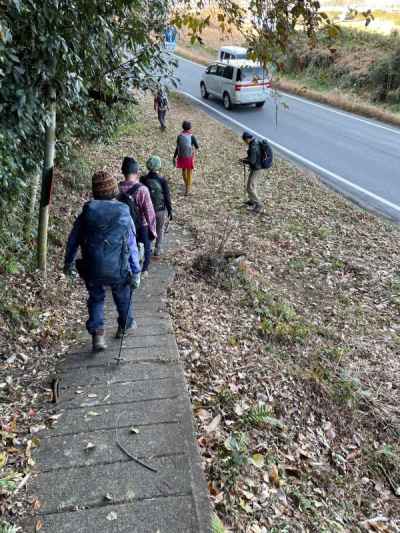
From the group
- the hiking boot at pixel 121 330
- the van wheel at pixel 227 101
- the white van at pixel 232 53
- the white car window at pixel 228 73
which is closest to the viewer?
the hiking boot at pixel 121 330

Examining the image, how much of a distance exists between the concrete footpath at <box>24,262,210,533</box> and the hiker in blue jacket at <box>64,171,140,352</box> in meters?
0.70

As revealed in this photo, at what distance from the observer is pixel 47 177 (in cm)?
525

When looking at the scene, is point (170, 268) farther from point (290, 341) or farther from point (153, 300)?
point (290, 341)

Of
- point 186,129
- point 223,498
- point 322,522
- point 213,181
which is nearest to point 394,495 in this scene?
point 322,522

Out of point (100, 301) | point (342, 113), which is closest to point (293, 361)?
point (100, 301)

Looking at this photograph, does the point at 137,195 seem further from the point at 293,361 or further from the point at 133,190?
the point at 293,361

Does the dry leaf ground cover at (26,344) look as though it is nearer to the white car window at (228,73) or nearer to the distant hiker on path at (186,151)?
the distant hiker on path at (186,151)

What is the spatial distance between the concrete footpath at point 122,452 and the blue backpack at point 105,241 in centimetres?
91

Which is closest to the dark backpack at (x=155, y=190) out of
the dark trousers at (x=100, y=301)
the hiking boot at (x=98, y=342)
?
the dark trousers at (x=100, y=301)

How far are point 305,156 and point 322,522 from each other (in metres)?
13.6

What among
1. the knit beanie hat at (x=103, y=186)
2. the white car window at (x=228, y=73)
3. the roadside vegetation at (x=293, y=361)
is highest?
the white car window at (x=228, y=73)

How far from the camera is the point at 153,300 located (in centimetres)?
620

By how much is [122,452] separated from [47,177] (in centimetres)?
322

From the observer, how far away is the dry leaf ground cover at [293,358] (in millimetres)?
3797
